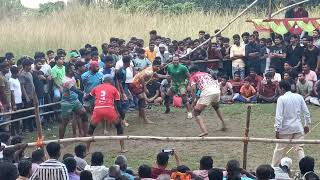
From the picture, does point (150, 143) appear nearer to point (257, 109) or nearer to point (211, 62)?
point (257, 109)

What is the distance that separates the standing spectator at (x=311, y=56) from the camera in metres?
20.2

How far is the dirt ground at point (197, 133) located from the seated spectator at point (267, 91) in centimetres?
43

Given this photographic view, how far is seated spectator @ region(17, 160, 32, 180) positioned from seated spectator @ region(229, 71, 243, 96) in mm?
12118

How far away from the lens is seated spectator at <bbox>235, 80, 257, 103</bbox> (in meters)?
20.5

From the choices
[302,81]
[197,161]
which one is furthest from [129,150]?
[302,81]

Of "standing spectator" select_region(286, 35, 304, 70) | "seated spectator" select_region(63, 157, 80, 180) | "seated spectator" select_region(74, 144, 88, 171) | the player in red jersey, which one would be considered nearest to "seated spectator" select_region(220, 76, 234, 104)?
"standing spectator" select_region(286, 35, 304, 70)

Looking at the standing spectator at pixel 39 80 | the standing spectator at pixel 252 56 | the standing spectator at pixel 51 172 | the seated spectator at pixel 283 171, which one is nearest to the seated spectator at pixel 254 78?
the standing spectator at pixel 252 56

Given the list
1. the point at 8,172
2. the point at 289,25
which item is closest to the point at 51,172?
the point at 8,172

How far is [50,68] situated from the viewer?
17656mm

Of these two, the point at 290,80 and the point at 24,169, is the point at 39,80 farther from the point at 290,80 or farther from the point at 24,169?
the point at 24,169

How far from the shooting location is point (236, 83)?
20844mm

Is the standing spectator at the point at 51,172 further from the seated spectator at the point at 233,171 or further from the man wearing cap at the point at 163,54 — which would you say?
the man wearing cap at the point at 163,54

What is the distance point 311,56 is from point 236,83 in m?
2.22

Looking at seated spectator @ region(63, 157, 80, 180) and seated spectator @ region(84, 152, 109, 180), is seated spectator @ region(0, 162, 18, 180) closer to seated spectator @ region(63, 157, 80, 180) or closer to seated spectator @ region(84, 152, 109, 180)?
seated spectator @ region(63, 157, 80, 180)
